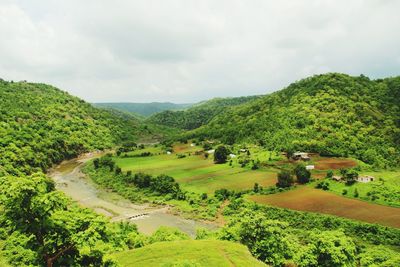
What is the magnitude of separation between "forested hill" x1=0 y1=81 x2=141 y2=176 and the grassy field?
232ft

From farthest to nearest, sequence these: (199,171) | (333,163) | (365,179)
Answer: (199,171), (333,163), (365,179)

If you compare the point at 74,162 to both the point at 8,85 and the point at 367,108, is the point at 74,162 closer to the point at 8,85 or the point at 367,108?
the point at 8,85

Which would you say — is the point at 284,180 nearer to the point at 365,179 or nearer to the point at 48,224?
the point at 365,179

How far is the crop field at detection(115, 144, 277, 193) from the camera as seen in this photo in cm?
8988

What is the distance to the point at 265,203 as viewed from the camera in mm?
74875

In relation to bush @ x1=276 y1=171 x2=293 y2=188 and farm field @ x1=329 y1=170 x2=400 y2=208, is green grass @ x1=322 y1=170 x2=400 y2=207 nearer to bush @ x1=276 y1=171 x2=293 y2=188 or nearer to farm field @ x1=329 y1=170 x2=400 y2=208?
farm field @ x1=329 y1=170 x2=400 y2=208

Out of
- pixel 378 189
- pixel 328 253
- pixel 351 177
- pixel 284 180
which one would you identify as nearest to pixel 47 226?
A: pixel 328 253

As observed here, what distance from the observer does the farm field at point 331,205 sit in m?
62.1

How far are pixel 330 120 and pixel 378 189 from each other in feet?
179

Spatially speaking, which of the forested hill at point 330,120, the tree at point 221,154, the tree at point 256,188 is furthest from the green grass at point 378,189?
the tree at point 221,154

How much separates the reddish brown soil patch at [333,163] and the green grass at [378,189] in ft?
36.7

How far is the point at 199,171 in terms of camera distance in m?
105

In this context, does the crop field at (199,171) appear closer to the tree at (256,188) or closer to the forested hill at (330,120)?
the tree at (256,188)

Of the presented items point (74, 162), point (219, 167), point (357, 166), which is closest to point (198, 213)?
point (219, 167)
